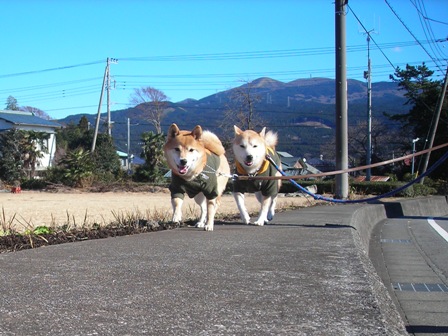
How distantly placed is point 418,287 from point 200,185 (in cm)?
333

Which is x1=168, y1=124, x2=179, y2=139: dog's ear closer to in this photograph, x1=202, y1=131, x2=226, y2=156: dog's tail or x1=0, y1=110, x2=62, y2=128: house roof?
x1=202, y1=131, x2=226, y2=156: dog's tail

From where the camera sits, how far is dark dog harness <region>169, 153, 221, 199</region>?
8094 mm

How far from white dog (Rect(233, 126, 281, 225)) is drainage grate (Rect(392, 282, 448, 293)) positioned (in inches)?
118

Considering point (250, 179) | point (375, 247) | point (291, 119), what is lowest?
point (375, 247)

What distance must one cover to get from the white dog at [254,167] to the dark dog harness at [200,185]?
0.58 m

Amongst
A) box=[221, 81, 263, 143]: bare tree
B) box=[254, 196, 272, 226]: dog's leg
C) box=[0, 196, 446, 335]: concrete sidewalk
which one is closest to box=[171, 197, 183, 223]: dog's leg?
box=[254, 196, 272, 226]: dog's leg

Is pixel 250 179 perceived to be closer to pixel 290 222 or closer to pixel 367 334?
pixel 290 222

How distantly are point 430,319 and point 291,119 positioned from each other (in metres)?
174

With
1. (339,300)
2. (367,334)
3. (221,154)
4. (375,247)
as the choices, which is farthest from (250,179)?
(367,334)

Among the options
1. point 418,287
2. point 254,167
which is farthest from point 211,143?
point 418,287

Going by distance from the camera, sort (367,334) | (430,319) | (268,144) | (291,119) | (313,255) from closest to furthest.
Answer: (367,334) < (430,319) < (313,255) < (268,144) < (291,119)

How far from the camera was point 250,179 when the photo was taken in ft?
28.7

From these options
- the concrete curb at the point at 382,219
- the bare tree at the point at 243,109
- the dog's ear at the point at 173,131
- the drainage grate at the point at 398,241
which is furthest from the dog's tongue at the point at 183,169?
the bare tree at the point at 243,109

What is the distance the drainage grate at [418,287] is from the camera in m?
6.05
